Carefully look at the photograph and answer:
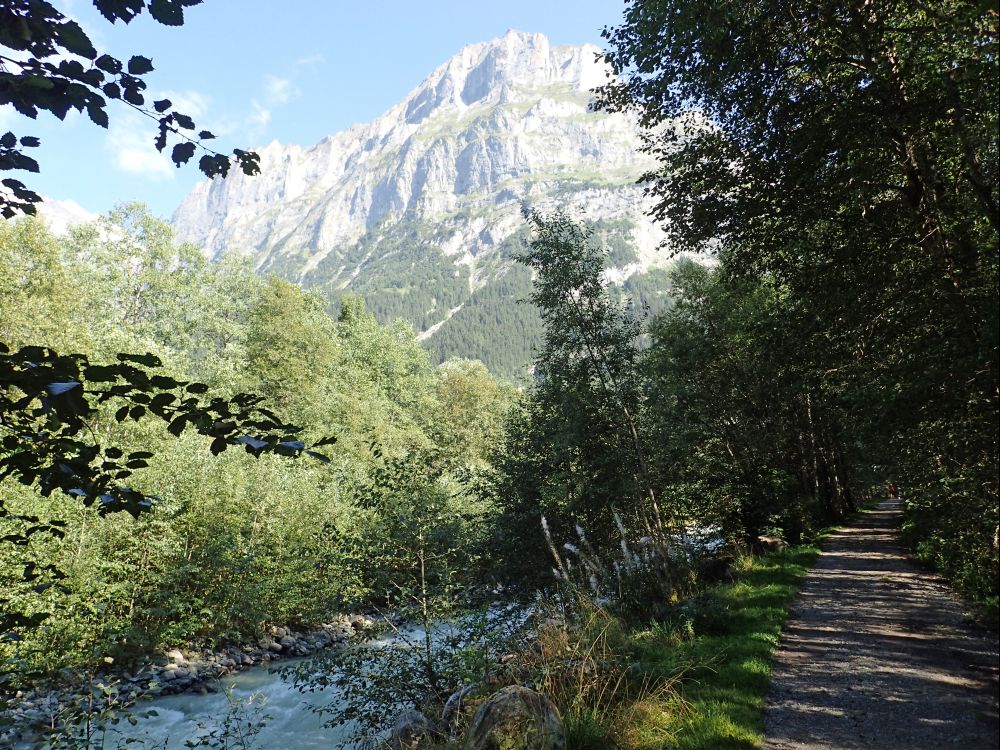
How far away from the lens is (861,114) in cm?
566

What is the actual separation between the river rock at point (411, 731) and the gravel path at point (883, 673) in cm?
381

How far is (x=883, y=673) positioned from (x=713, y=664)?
1.78m

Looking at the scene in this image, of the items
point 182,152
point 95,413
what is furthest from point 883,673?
point 182,152

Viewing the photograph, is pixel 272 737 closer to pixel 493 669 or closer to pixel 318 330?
pixel 493 669

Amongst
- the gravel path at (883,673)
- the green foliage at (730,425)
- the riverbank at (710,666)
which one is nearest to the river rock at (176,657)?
the riverbank at (710,666)

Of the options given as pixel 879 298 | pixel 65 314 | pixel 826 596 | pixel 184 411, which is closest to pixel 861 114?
pixel 879 298

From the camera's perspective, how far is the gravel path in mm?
4945

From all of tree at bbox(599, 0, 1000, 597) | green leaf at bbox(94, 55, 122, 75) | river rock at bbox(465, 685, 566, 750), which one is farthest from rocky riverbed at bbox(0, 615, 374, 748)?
green leaf at bbox(94, 55, 122, 75)

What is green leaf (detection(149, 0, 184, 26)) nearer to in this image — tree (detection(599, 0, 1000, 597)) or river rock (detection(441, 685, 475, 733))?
tree (detection(599, 0, 1000, 597))

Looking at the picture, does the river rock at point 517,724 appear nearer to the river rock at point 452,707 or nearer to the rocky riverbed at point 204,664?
the river rock at point 452,707

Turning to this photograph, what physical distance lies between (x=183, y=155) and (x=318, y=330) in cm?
3792

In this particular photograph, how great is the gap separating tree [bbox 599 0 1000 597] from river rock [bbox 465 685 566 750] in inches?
178

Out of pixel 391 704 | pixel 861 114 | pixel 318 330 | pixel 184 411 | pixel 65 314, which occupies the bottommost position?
pixel 391 704

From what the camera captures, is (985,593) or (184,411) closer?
(184,411)
